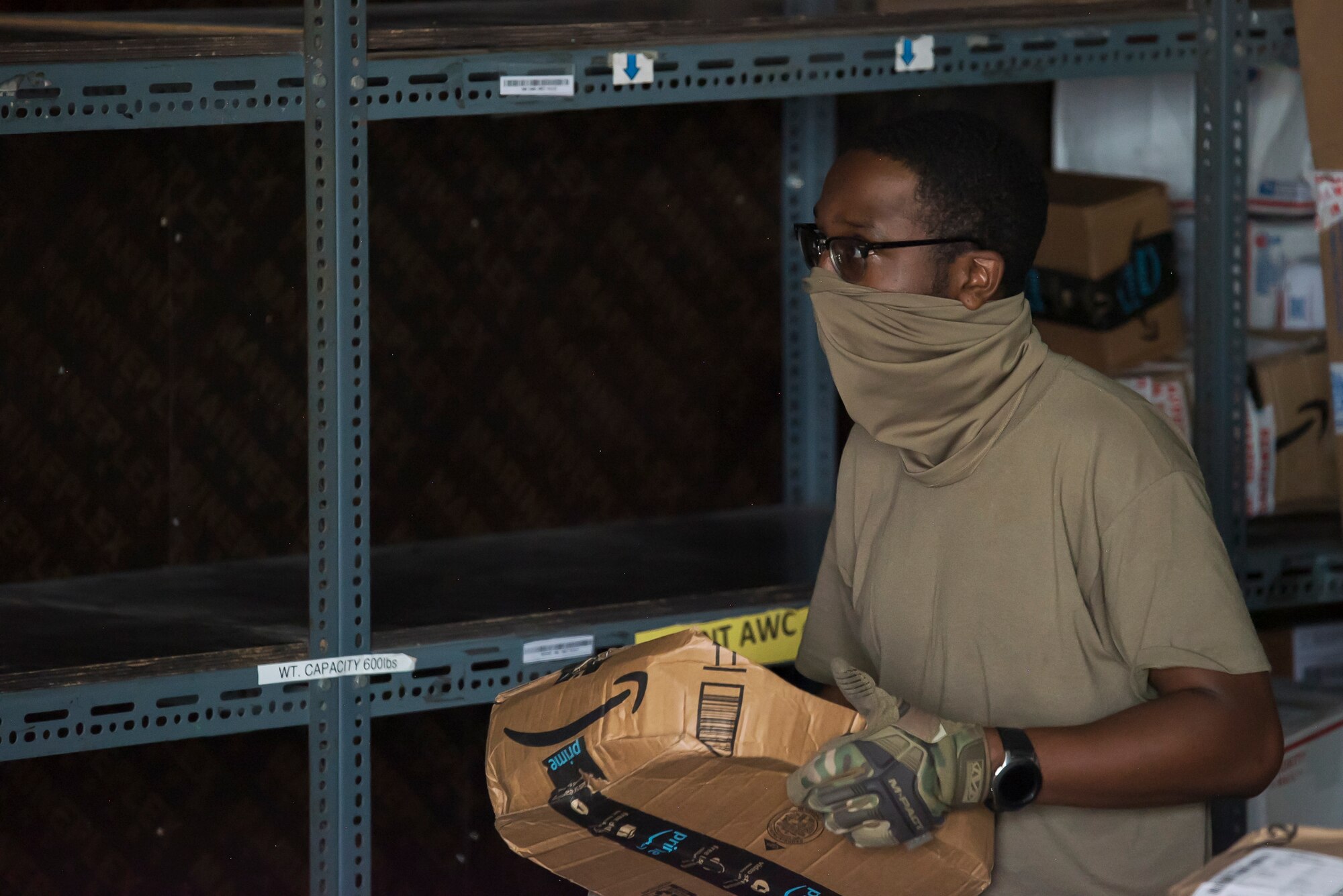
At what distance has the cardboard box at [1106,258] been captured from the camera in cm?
269

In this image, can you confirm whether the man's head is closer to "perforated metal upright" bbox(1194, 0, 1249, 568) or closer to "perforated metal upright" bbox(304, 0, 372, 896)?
"perforated metal upright" bbox(304, 0, 372, 896)

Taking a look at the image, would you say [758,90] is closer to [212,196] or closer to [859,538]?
[859,538]

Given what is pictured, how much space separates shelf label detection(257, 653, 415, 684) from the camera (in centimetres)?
207

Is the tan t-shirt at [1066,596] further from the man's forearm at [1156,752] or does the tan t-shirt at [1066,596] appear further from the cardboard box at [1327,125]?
the cardboard box at [1327,125]

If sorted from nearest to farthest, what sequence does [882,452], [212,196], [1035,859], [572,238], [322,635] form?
1. [1035,859]
2. [882,452]
3. [322,635]
4. [212,196]
5. [572,238]

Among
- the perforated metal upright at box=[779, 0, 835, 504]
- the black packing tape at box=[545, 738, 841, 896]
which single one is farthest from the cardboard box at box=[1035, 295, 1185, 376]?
the black packing tape at box=[545, 738, 841, 896]

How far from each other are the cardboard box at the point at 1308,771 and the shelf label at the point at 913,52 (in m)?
1.19

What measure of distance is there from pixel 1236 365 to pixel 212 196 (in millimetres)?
1661

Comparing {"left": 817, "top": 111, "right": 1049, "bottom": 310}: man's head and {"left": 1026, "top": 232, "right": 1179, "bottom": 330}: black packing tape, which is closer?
{"left": 817, "top": 111, "right": 1049, "bottom": 310}: man's head

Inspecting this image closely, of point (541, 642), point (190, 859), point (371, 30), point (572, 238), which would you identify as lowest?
point (190, 859)

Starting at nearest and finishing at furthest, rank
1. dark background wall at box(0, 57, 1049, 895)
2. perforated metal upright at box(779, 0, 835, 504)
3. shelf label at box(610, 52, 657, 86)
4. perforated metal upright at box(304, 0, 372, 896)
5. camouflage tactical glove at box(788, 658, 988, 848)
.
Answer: camouflage tactical glove at box(788, 658, 988, 848), perforated metal upright at box(304, 0, 372, 896), shelf label at box(610, 52, 657, 86), dark background wall at box(0, 57, 1049, 895), perforated metal upright at box(779, 0, 835, 504)

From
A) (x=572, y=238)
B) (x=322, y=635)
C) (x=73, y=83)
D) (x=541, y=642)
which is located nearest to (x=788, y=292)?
(x=572, y=238)

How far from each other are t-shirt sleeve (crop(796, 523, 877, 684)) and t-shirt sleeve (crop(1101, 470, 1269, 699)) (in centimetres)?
39

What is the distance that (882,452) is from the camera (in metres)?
1.81
